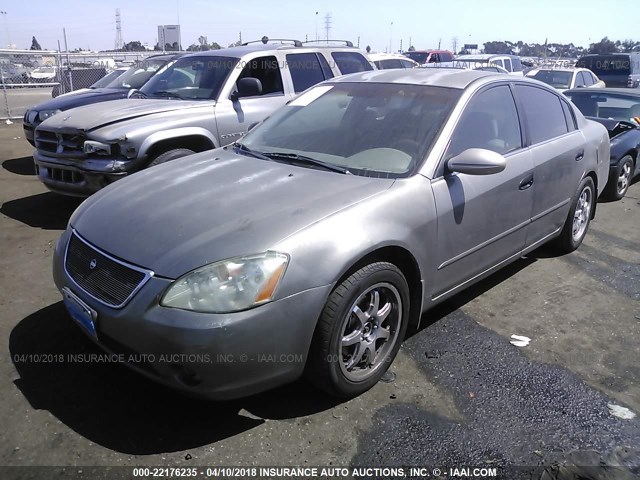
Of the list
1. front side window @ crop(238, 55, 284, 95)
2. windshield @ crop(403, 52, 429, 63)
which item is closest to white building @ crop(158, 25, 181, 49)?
windshield @ crop(403, 52, 429, 63)

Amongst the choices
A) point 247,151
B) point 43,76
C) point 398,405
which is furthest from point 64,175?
point 43,76

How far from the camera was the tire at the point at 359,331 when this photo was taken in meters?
2.63

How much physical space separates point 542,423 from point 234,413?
1.62 meters

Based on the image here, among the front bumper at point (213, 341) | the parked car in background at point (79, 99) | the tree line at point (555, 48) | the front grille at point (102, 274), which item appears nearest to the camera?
the front bumper at point (213, 341)

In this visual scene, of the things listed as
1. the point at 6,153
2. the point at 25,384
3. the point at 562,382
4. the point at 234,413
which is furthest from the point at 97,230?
the point at 6,153

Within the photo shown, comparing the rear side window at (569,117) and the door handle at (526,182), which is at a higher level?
the rear side window at (569,117)

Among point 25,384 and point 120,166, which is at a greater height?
point 120,166

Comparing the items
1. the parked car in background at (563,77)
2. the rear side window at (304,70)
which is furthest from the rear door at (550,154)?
the parked car in background at (563,77)

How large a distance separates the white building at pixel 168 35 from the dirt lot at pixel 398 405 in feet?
72.5

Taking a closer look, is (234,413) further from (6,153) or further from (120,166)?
(6,153)

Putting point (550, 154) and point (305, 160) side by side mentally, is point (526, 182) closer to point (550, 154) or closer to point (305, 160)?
point (550, 154)

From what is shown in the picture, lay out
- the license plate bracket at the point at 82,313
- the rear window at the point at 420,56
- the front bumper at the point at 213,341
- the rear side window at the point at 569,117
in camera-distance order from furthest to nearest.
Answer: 1. the rear window at the point at 420,56
2. the rear side window at the point at 569,117
3. the license plate bracket at the point at 82,313
4. the front bumper at the point at 213,341

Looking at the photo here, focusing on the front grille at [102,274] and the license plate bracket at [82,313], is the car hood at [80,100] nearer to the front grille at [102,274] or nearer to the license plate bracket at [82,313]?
the front grille at [102,274]

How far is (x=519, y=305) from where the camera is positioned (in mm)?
4148
